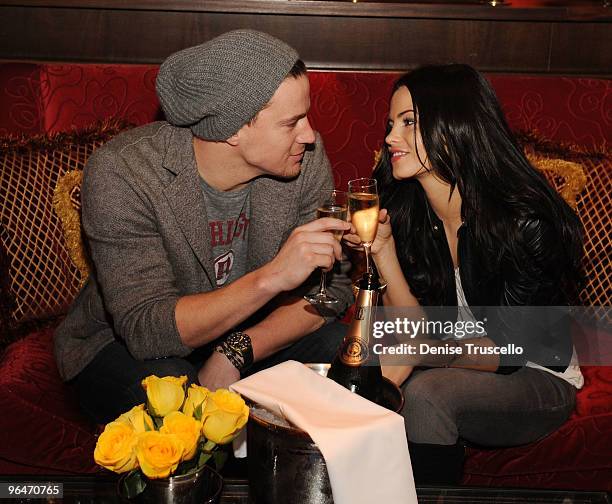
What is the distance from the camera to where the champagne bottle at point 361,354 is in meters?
1.37

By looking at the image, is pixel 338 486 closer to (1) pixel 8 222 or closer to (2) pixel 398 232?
(2) pixel 398 232

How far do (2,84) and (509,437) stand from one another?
67.9 inches

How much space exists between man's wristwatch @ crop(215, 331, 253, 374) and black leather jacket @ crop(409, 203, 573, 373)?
516mm

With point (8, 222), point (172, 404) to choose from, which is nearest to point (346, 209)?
point (172, 404)

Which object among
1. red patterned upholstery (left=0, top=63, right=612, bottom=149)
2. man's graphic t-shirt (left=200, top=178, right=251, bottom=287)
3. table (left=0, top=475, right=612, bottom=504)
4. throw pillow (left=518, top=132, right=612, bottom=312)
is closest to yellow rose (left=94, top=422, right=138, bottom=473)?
table (left=0, top=475, right=612, bottom=504)

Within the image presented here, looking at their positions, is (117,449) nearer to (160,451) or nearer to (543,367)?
(160,451)

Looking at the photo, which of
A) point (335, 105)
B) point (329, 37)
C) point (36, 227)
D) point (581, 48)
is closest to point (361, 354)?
point (36, 227)

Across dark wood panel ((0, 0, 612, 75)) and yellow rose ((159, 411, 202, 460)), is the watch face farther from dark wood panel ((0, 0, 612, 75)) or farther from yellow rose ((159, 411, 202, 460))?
dark wood panel ((0, 0, 612, 75))

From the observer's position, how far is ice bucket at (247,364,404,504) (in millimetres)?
1202

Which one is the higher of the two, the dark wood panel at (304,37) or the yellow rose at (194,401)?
the dark wood panel at (304,37)

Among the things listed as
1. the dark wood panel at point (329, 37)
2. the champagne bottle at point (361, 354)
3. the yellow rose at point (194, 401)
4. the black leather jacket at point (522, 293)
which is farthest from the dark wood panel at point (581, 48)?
the yellow rose at point (194, 401)

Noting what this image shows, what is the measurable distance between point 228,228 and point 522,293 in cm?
73

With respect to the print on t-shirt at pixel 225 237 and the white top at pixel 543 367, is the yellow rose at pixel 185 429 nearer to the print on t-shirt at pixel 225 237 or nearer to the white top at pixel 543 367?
the print on t-shirt at pixel 225 237

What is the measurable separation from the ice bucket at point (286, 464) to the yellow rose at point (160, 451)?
0.15 metres
